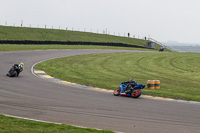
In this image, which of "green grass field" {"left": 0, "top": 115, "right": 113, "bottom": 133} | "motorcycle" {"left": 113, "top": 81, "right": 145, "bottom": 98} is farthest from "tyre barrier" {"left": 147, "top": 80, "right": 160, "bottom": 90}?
"green grass field" {"left": 0, "top": 115, "right": 113, "bottom": 133}

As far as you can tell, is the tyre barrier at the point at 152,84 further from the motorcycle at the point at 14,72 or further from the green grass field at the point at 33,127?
the green grass field at the point at 33,127

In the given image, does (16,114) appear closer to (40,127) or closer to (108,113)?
(40,127)

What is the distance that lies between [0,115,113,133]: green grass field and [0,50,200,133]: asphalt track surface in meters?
0.86

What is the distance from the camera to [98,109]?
13461 mm

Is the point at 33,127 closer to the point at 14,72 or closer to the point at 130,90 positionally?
the point at 130,90

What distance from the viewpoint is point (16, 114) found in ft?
39.6

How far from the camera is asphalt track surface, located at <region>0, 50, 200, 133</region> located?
11102mm

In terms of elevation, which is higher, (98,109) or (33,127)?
(98,109)

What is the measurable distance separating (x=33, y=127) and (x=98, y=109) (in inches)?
162

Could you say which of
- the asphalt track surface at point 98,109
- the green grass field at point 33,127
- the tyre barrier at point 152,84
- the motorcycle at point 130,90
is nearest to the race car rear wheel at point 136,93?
the motorcycle at point 130,90

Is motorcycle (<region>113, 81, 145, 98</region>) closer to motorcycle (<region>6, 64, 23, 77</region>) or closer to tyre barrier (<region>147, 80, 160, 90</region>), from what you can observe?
tyre barrier (<region>147, 80, 160, 90</region>)

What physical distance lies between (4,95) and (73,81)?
7317 mm

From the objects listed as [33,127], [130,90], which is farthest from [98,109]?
[130,90]

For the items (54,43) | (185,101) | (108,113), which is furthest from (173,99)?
(54,43)
